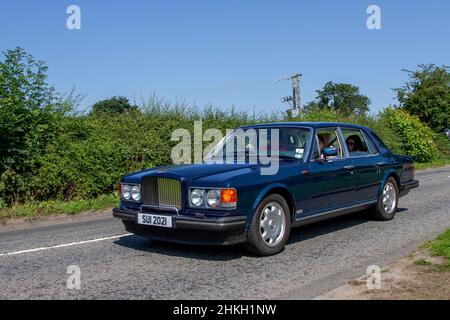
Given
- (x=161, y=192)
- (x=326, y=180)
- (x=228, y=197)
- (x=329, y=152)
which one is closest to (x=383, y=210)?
(x=326, y=180)

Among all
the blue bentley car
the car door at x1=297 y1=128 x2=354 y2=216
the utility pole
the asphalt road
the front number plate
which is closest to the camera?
the asphalt road

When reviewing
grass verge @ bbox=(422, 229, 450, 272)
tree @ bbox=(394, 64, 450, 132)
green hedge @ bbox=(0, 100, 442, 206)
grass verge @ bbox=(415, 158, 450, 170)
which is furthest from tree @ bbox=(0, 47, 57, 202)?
tree @ bbox=(394, 64, 450, 132)

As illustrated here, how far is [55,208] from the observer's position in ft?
35.8

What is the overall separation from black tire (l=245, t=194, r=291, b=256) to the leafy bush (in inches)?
795

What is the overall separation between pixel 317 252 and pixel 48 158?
7.19m

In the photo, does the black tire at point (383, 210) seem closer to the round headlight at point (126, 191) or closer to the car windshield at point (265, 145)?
the car windshield at point (265, 145)

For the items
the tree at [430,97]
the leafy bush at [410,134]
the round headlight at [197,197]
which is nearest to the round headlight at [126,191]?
the round headlight at [197,197]

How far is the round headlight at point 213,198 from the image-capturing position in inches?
230

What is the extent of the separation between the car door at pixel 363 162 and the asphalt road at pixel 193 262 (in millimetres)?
622

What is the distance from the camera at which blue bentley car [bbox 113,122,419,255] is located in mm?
5887

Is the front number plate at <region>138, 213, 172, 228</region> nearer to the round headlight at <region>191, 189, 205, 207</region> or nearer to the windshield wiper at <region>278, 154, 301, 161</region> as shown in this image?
the round headlight at <region>191, 189, 205, 207</region>

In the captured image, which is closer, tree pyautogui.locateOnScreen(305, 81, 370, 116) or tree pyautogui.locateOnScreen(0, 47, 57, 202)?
tree pyautogui.locateOnScreen(0, 47, 57, 202)

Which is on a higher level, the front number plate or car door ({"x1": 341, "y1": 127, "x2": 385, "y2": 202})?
car door ({"x1": 341, "y1": 127, "x2": 385, "y2": 202})
